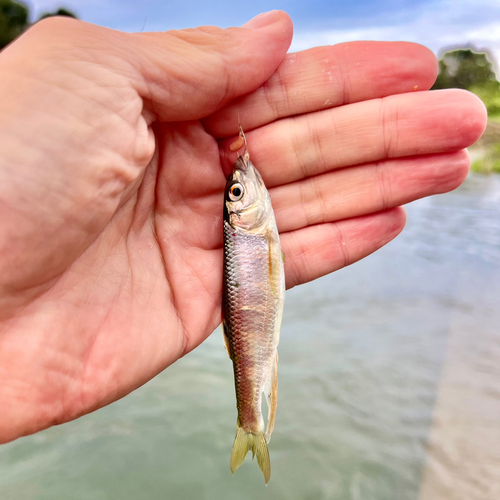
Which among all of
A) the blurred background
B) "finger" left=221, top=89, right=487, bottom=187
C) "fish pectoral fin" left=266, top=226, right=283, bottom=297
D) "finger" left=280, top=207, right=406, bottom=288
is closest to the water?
the blurred background

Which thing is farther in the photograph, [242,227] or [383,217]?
[383,217]

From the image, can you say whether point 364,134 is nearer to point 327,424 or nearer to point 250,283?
point 250,283

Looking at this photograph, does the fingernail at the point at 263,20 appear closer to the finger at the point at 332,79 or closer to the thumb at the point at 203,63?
the thumb at the point at 203,63

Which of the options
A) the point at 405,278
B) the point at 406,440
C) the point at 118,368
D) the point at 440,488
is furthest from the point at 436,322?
the point at 118,368

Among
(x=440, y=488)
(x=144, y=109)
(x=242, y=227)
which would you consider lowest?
(x=440, y=488)

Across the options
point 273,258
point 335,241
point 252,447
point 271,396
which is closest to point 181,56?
point 273,258

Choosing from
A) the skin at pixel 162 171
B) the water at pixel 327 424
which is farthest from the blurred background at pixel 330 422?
the skin at pixel 162 171

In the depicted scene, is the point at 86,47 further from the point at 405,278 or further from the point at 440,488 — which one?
the point at 405,278
